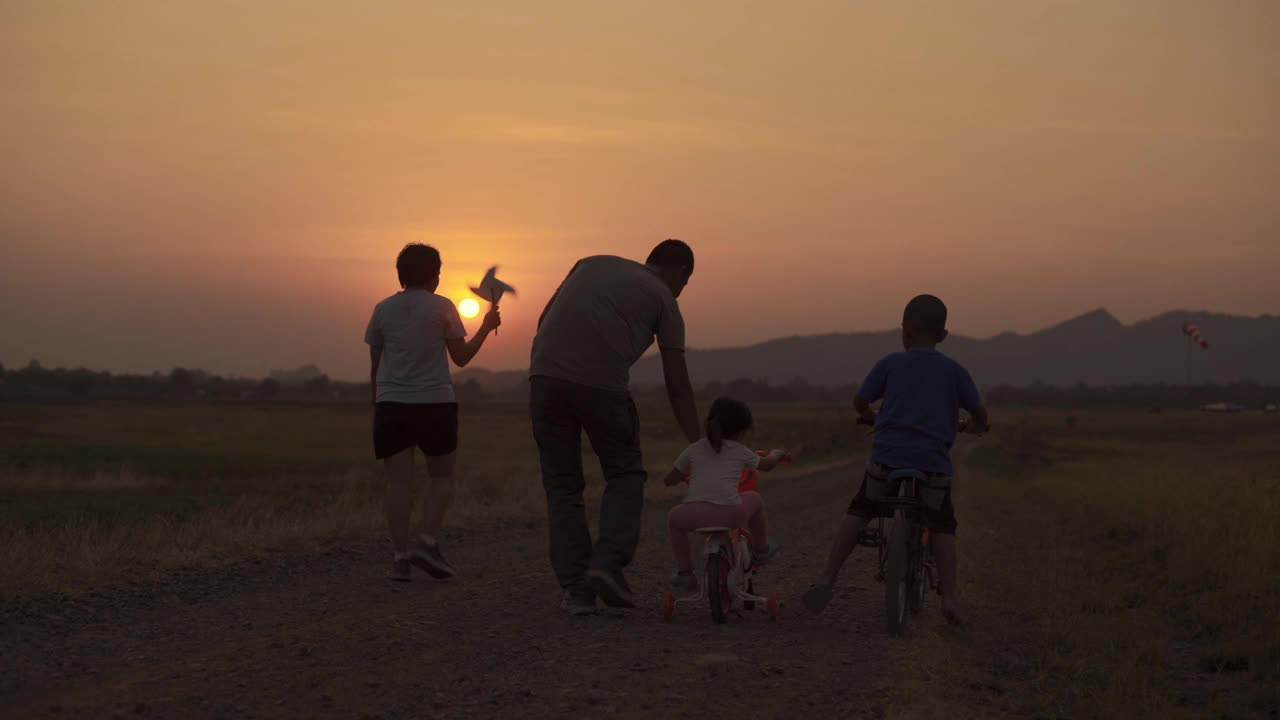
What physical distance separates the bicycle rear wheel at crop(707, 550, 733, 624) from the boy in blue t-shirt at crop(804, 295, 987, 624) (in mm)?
503

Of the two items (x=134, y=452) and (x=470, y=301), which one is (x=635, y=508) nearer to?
(x=470, y=301)

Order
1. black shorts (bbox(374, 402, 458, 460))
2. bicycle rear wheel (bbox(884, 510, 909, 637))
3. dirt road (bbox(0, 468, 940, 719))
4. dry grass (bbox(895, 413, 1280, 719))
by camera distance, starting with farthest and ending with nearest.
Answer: black shorts (bbox(374, 402, 458, 460)) → bicycle rear wheel (bbox(884, 510, 909, 637)) → dry grass (bbox(895, 413, 1280, 719)) → dirt road (bbox(0, 468, 940, 719))

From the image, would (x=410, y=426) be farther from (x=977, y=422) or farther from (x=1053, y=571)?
(x=1053, y=571)

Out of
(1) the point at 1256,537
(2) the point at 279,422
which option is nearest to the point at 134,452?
(2) the point at 279,422

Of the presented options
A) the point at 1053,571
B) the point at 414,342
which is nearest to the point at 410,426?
the point at 414,342

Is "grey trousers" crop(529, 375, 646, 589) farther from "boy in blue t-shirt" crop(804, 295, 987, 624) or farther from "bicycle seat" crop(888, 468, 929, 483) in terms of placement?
"bicycle seat" crop(888, 468, 929, 483)

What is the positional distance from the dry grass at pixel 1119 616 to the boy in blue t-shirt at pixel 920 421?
25.0 inches

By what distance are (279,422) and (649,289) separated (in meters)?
86.9

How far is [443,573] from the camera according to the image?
25.0ft

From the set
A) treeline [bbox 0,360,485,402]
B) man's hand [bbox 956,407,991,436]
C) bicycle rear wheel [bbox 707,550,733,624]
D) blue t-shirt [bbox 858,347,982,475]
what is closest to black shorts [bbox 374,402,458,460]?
bicycle rear wheel [bbox 707,550,733,624]

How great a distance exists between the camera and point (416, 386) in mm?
7426

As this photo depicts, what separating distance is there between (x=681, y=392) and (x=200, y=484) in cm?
2962

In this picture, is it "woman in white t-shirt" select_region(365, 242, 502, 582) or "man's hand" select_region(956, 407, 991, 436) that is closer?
"man's hand" select_region(956, 407, 991, 436)

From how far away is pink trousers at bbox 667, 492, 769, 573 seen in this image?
250 inches
